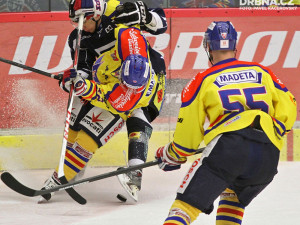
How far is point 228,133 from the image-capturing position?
2930 millimetres

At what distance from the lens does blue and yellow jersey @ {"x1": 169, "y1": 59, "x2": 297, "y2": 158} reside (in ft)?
9.60

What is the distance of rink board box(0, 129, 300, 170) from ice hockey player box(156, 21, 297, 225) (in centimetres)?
227

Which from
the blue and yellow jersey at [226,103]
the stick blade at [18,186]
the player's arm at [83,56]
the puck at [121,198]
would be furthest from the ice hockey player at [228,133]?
the player's arm at [83,56]

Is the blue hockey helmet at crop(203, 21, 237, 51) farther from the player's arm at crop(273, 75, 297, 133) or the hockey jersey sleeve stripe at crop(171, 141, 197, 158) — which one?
the hockey jersey sleeve stripe at crop(171, 141, 197, 158)

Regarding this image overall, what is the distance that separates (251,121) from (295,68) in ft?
8.60

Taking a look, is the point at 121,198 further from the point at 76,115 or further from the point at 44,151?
the point at 44,151

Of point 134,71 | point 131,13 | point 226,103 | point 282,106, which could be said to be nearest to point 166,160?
point 226,103

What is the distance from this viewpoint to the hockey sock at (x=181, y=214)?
2.87m

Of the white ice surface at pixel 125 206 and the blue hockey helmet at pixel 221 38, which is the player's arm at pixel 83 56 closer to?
the white ice surface at pixel 125 206

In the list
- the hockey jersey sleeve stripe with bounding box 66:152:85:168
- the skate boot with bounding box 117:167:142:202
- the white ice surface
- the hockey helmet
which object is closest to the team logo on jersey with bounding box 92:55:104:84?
the hockey helmet

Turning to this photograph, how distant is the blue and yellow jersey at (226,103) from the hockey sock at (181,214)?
0.21m

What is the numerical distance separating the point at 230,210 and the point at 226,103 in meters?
0.50

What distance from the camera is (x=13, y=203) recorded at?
433cm

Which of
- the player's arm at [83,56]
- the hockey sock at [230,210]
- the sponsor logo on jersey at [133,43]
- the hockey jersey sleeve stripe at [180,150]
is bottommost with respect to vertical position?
the player's arm at [83,56]
